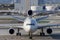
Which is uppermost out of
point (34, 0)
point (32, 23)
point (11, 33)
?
point (32, 23)

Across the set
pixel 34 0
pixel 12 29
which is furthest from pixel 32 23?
pixel 34 0

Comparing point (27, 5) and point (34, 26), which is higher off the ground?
point (34, 26)

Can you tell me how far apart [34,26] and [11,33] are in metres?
4.65

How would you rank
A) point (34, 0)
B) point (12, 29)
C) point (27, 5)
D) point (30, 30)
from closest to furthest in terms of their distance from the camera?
point (30, 30) < point (12, 29) < point (27, 5) < point (34, 0)

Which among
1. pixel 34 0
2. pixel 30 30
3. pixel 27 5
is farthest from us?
pixel 34 0

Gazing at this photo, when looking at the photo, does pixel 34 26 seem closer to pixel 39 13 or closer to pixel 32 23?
pixel 32 23

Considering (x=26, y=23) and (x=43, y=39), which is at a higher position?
(x=26, y=23)

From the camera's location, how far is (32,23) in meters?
27.5

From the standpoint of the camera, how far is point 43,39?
2789cm

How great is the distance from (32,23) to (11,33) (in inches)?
186

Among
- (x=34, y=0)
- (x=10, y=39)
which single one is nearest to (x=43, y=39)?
(x=10, y=39)

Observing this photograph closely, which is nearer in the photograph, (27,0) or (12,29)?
(12,29)

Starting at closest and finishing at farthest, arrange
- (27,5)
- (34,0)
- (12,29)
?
(12,29) → (27,5) → (34,0)

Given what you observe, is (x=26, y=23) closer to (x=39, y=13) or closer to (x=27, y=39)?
(x=27, y=39)
